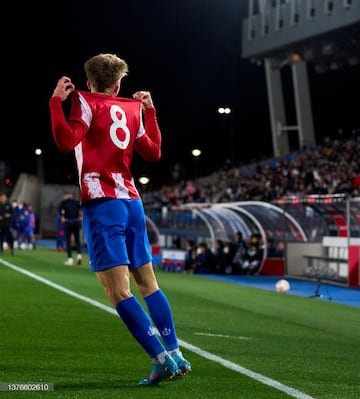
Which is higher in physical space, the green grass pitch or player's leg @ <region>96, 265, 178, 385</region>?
player's leg @ <region>96, 265, 178, 385</region>

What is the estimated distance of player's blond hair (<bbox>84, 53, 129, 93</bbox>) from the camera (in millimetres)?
6840

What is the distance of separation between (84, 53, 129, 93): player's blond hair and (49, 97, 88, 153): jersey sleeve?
1.21 ft

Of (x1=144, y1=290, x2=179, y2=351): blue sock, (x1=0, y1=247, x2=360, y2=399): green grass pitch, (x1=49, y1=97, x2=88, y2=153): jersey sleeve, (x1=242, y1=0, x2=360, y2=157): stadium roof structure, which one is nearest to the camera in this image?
(x1=49, y1=97, x2=88, y2=153): jersey sleeve

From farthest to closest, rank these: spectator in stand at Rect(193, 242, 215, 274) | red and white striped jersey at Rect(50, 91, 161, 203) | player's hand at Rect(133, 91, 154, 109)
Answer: spectator in stand at Rect(193, 242, 215, 274), player's hand at Rect(133, 91, 154, 109), red and white striped jersey at Rect(50, 91, 161, 203)

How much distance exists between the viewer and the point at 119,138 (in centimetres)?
696

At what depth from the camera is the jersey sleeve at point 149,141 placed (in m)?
7.22

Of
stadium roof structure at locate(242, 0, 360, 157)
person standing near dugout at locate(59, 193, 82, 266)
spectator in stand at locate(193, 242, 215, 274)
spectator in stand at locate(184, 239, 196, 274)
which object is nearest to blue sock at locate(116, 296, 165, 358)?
person standing near dugout at locate(59, 193, 82, 266)

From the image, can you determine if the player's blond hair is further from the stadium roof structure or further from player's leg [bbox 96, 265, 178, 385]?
the stadium roof structure

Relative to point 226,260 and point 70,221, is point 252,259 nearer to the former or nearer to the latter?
point 226,260

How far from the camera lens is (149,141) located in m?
7.24

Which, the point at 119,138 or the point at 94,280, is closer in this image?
the point at 119,138

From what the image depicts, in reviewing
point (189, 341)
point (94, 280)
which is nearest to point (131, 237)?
point (189, 341)

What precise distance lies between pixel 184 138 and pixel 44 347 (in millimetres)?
90129

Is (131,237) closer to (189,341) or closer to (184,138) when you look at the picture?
(189,341)
